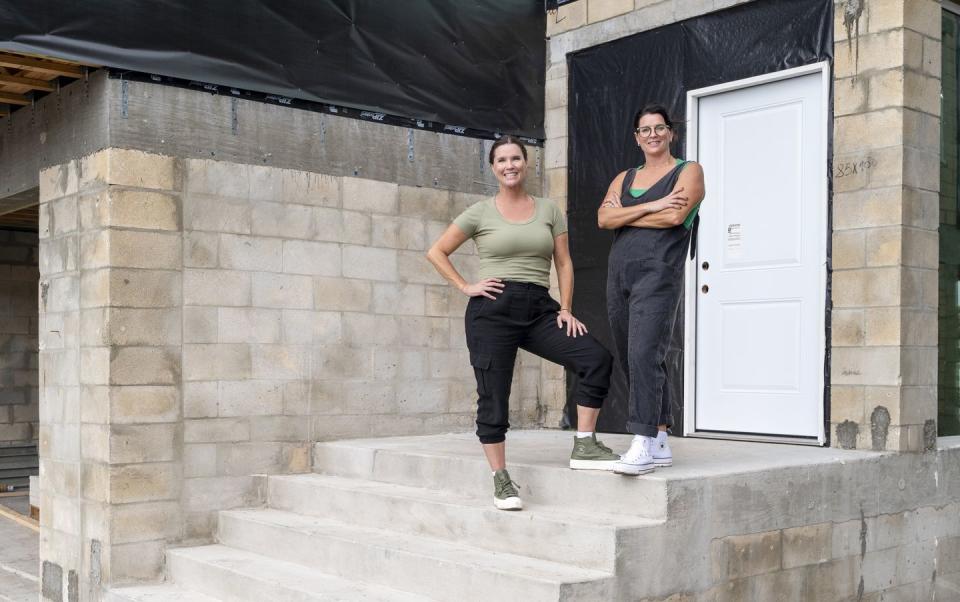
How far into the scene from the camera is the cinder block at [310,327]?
641 centimetres

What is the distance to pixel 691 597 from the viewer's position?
4473 millimetres

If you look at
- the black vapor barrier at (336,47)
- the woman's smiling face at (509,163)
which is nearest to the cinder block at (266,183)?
the black vapor barrier at (336,47)

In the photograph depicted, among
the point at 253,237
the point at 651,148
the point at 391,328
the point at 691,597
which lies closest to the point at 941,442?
the point at 691,597

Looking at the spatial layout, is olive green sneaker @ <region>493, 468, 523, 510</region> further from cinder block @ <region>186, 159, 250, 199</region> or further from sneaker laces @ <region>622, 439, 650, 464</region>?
cinder block @ <region>186, 159, 250, 199</region>

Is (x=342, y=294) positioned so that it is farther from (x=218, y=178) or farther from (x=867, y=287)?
(x=867, y=287)

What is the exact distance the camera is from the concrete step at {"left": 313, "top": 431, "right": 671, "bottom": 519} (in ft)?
14.7

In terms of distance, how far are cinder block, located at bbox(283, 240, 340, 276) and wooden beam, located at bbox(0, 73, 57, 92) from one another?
164cm

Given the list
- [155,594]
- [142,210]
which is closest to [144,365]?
[142,210]

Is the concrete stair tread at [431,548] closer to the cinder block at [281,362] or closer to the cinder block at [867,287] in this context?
the cinder block at [281,362]

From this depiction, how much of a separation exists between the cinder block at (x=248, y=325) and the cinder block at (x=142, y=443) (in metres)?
0.61

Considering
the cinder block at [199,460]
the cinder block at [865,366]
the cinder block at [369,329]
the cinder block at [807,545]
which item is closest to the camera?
the cinder block at [807,545]

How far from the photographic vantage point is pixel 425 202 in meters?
7.14

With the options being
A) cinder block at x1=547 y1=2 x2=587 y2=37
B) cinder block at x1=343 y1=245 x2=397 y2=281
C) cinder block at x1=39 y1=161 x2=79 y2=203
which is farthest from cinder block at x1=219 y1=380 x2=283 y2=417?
cinder block at x1=547 y1=2 x2=587 y2=37

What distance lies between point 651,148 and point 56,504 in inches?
158
